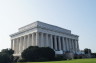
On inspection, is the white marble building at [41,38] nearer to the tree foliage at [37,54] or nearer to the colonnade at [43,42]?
the colonnade at [43,42]

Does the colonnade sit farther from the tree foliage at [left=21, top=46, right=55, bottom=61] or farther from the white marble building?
the tree foliage at [left=21, top=46, right=55, bottom=61]

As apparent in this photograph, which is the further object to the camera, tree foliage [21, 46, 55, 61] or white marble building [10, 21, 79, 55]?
white marble building [10, 21, 79, 55]

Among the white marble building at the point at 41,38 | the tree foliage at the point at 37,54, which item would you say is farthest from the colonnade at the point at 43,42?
the tree foliage at the point at 37,54

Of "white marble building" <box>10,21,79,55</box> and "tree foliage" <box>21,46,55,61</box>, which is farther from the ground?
"white marble building" <box>10,21,79,55</box>

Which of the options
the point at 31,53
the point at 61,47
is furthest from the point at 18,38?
the point at 31,53

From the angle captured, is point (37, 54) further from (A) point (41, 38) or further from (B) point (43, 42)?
(B) point (43, 42)

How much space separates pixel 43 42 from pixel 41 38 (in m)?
3.14

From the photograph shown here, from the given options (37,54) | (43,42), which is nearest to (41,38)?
(43,42)

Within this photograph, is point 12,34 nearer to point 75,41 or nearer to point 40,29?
point 40,29

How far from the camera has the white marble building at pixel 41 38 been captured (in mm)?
72125

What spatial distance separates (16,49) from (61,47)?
27.1 metres

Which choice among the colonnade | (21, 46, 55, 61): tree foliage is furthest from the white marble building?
(21, 46, 55, 61): tree foliage

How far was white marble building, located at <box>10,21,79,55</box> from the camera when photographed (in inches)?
2840

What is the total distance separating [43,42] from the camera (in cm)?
7394
